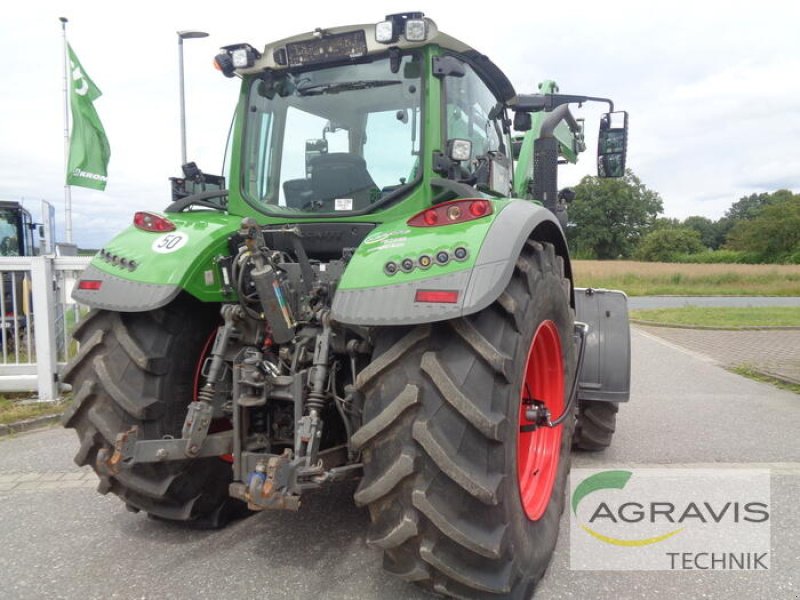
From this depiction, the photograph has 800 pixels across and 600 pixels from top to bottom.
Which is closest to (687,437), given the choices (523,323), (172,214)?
(523,323)

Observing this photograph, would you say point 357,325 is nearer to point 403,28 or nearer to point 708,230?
point 403,28

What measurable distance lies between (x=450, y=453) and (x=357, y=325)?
2.06 feet

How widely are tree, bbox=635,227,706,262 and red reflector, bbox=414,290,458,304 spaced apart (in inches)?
2759

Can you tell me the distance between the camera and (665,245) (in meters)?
67.8

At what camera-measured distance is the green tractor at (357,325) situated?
2172mm

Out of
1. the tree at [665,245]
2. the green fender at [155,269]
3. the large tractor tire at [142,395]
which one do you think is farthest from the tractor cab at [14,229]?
the tree at [665,245]

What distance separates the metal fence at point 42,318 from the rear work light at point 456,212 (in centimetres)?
470

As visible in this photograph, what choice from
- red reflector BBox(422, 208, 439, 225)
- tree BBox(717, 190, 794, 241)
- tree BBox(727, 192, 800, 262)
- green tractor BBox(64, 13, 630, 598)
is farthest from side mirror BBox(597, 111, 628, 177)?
tree BBox(717, 190, 794, 241)

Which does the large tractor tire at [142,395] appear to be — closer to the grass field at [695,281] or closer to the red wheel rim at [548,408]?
the red wheel rim at [548,408]

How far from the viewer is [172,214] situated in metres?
3.43

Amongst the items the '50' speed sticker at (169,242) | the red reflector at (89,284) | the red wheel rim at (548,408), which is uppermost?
the '50' speed sticker at (169,242)

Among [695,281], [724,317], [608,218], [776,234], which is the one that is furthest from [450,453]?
[608,218]

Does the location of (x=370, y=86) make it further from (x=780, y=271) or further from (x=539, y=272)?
(x=780, y=271)

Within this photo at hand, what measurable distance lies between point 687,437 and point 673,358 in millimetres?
4952
